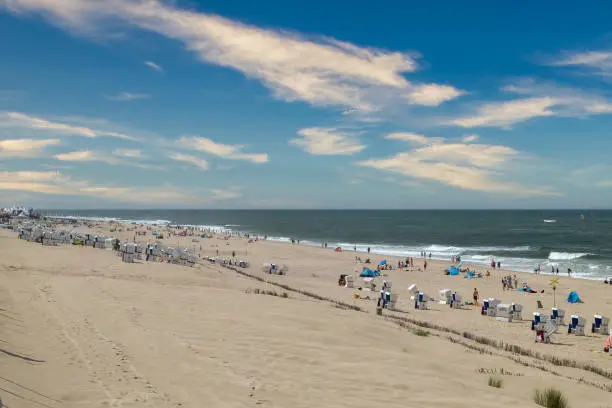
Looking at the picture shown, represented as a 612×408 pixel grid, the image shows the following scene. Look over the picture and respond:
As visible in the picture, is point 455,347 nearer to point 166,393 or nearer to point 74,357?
point 166,393

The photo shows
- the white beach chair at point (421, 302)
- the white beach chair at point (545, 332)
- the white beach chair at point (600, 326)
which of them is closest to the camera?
the white beach chair at point (545, 332)

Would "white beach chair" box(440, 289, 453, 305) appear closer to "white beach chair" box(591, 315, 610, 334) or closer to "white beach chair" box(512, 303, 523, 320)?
"white beach chair" box(512, 303, 523, 320)

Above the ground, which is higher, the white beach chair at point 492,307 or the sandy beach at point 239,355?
the sandy beach at point 239,355

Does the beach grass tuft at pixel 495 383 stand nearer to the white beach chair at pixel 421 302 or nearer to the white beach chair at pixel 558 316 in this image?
the white beach chair at pixel 558 316

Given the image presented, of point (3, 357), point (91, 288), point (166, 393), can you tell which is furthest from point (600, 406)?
point (91, 288)

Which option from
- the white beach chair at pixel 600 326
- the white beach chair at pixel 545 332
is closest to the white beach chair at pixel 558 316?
the white beach chair at pixel 600 326

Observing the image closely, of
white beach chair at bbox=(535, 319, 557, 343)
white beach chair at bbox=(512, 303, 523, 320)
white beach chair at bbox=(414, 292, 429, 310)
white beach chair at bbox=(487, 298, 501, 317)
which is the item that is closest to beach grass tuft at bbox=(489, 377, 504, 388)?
white beach chair at bbox=(535, 319, 557, 343)

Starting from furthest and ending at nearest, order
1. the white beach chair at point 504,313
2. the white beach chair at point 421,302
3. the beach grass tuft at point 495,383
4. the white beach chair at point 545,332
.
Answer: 1. the white beach chair at point 421,302
2. the white beach chair at point 504,313
3. the white beach chair at point 545,332
4. the beach grass tuft at point 495,383
